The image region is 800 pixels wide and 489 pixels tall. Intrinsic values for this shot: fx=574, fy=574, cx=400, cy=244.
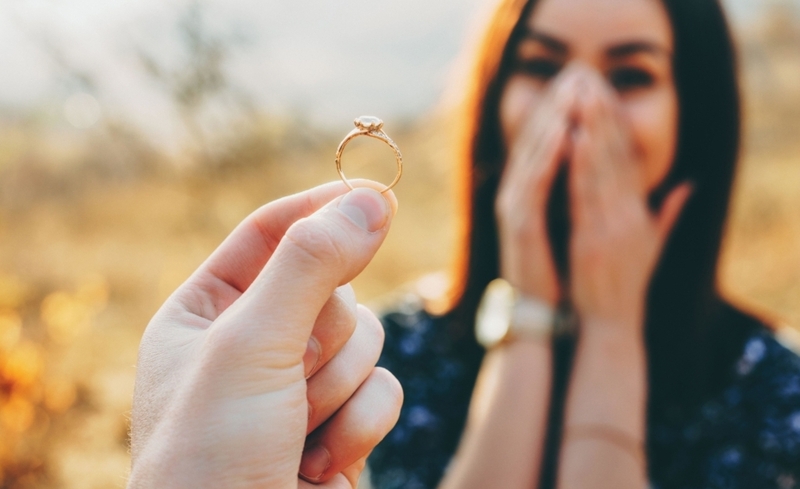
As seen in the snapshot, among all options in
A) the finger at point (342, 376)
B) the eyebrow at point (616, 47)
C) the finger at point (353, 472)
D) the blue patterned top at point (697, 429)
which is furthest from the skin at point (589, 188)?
the finger at point (342, 376)

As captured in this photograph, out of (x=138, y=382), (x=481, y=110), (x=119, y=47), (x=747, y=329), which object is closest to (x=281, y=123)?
(x=119, y=47)

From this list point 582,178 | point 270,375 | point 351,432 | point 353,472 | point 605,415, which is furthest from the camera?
point 582,178

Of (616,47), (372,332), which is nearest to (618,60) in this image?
(616,47)

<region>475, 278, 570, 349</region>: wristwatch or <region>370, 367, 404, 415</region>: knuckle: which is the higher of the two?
<region>370, 367, 404, 415</region>: knuckle

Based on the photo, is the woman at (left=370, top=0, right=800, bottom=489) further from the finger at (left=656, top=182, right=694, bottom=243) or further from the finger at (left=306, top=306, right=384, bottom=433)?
the finger at (left=306, top=306, right=384, bottom=433)

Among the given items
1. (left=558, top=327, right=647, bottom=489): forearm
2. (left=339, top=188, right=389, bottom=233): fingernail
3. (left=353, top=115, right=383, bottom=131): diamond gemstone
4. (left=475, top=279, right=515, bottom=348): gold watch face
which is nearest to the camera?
(left=339, top=188, right=389, bottom=233): fingernail

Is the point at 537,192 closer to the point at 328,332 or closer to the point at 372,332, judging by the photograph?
the point at 372,332

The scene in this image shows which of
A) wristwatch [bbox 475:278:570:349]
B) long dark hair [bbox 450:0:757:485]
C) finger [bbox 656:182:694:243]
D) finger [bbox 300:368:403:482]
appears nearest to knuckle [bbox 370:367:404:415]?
finger [bbox 300:368:403:482]

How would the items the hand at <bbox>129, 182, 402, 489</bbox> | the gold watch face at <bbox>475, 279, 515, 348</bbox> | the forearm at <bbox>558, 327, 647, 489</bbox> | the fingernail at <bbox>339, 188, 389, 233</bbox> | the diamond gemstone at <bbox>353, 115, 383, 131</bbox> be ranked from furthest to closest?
1. the gold watch face at <bbox>475, 279, 515, 348</bbox>
2. the forearm at <bbox>558, 327, 647, 489</bbox>
3. the diamond gemstone at <bbox>353, 115, 383, 131</bbox>
4. the fingernail at <bbox>339, 188, 389, 233</bbox>
5. the hand at <bbox>129, 182, 402, 489</bbox>

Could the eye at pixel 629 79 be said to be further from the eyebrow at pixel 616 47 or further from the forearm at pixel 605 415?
the forearm at pixel 605 415
